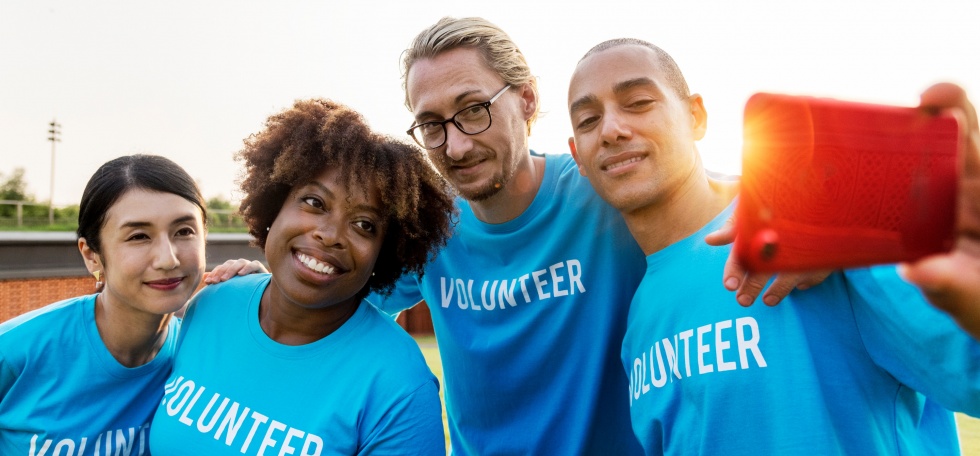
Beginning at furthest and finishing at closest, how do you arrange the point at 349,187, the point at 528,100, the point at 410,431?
1. the point at 528,100
2. the point at 349,187
3. the point at 410,431

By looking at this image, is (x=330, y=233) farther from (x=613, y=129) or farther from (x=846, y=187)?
(x=846, y=187)

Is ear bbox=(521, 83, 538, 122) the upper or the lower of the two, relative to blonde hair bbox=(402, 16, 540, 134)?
lower

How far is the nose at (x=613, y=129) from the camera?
6.35 feet

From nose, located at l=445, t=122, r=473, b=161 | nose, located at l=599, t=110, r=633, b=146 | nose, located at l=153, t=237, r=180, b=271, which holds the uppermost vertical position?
nose, located at l=599, t=110, r=633, b=146

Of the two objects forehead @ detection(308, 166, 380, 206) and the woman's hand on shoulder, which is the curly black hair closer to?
forehead @ detection(308, 166, 380, 206)

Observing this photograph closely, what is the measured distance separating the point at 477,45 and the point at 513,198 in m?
0.70

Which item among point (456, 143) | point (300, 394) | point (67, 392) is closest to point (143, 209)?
point (67, 392)

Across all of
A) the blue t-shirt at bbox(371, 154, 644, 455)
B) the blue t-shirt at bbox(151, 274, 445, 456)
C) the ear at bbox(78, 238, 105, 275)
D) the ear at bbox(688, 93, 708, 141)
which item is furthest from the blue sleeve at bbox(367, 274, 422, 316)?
the ear at bbox(688, 93, 708, 141)

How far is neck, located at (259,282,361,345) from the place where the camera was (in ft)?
7.75

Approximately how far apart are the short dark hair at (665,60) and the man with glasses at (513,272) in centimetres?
58

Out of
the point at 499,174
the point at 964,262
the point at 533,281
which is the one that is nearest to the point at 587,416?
the point at 533,281

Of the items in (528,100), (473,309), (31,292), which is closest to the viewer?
(473,309)

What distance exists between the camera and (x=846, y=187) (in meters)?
0.83

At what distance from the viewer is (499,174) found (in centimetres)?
263
